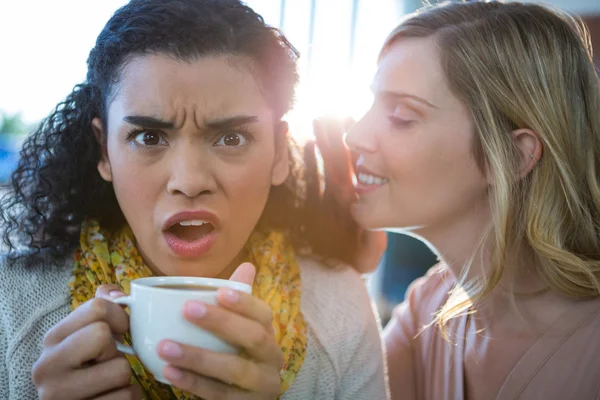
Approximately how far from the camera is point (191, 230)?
85 cm

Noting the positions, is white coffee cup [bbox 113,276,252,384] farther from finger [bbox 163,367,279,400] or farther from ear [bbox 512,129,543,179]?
ear [bbox 512,129,543,179]

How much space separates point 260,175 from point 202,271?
180mm

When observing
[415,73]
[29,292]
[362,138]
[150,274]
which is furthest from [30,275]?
[415,73]

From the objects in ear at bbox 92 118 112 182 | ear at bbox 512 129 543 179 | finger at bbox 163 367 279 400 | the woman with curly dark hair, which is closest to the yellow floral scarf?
the woman with curly dark hair

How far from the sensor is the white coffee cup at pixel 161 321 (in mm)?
591

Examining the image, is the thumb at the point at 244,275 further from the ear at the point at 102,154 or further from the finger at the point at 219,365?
the ear at the point at 102,154

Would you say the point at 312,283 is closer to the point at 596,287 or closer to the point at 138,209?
the point at 138,209

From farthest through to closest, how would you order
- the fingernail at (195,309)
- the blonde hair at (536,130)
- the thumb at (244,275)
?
the blonde hair at (536,130) → the thumb at (244,275) → the fingernail at (195,309)

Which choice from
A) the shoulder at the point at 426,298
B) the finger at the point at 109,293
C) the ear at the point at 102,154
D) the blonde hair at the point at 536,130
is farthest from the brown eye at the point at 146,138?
→ the shoulder at the point at 426,298

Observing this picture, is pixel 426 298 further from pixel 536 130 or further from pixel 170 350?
pixel 170 350

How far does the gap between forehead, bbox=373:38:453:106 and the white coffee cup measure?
2.07 ft

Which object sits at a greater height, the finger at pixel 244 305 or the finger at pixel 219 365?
the finger at pixel 244 305

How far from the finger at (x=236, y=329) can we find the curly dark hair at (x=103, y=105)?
0.39 meters

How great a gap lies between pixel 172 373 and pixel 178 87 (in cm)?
39
